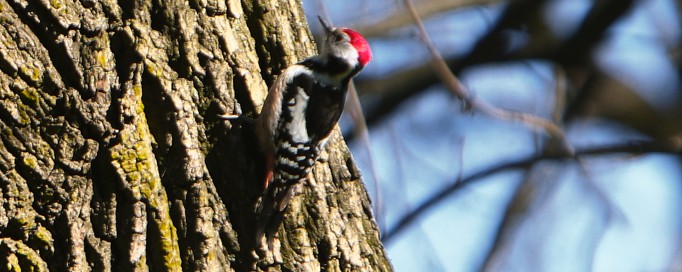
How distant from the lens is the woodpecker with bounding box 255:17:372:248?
281 centimetres

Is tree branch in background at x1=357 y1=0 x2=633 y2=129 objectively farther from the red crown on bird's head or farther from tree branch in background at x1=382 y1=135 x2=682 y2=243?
the red crown on bird's head

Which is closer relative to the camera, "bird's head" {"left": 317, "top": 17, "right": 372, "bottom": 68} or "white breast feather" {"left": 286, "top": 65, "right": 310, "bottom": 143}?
"white breast feather" {"left": 286, "top": 65, "right": 310, "bottom": 143}

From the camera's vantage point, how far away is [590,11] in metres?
6.36

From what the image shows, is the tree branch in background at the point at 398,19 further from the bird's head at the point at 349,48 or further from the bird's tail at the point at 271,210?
the bird's tail at the point at 271,210

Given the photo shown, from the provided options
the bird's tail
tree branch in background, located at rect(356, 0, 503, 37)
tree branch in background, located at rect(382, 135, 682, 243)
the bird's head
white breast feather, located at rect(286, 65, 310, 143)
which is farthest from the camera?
tree branch in background, located at rect(356, 0, 503, 37)

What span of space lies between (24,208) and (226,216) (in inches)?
21.7

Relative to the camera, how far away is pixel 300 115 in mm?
3611

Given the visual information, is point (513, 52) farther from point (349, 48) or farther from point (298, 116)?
point (298, 116)

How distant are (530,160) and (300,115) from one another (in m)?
3.47

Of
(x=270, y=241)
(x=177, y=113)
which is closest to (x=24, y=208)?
(x=177, y=113)

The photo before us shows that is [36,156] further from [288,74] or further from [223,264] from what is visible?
[288,74]

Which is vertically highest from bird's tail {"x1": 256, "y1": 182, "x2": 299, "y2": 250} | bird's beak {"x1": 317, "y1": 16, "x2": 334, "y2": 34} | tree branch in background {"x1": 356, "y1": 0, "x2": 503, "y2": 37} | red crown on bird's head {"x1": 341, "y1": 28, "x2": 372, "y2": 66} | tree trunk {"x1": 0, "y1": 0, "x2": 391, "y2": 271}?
tree branch in background {"x1": 356, "y1": 0, "x2": 503, "y2": 37}

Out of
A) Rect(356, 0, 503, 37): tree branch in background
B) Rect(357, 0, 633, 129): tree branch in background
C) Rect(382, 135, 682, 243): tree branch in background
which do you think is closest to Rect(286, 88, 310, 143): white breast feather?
Rect(382, 135, 682, 243): tree branch in background

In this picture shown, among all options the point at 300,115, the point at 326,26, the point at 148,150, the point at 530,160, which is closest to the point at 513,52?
the point at 530,160
